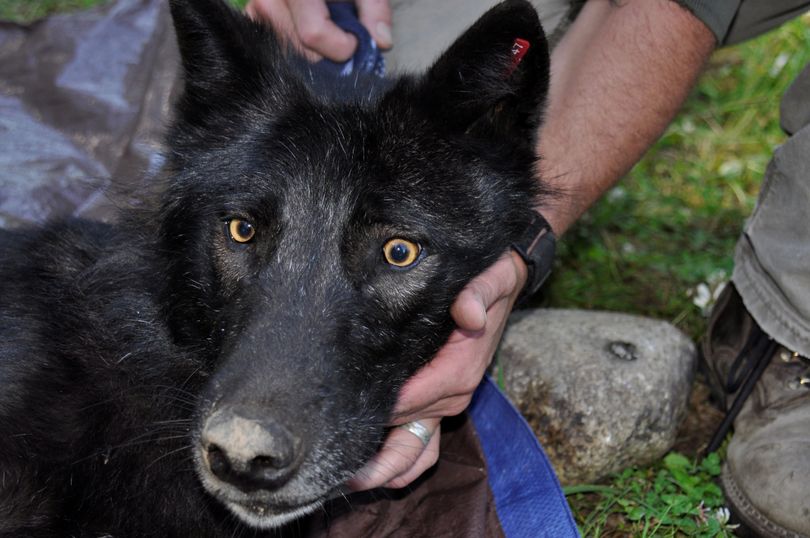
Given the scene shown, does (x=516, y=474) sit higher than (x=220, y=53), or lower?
lower

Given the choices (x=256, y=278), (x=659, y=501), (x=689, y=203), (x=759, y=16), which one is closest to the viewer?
(x=256, y=278)

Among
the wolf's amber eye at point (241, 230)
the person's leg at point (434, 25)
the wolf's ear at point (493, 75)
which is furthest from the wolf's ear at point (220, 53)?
the person's leg at point (434, 25)

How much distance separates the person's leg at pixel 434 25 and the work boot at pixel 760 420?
5.44 feet

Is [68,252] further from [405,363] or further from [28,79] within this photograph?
[28,79]

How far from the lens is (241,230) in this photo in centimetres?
278

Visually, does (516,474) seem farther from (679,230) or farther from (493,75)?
(679,230)

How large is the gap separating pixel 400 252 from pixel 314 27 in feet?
5.36

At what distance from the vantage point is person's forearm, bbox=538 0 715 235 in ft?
12.0

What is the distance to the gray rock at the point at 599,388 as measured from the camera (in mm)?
3705

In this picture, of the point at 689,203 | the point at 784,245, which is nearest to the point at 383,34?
the point at 784,245

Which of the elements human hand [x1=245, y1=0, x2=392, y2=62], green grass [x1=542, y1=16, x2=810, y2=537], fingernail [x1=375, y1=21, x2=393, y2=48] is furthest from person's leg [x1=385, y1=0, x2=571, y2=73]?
green grass [x1=542, y1=16, x2=810, y2=537]

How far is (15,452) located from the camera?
9.11ft

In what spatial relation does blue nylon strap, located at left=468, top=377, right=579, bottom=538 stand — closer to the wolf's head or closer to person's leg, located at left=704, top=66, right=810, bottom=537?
the wolf's head

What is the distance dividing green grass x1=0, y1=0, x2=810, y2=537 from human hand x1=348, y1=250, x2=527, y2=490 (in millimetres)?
792
